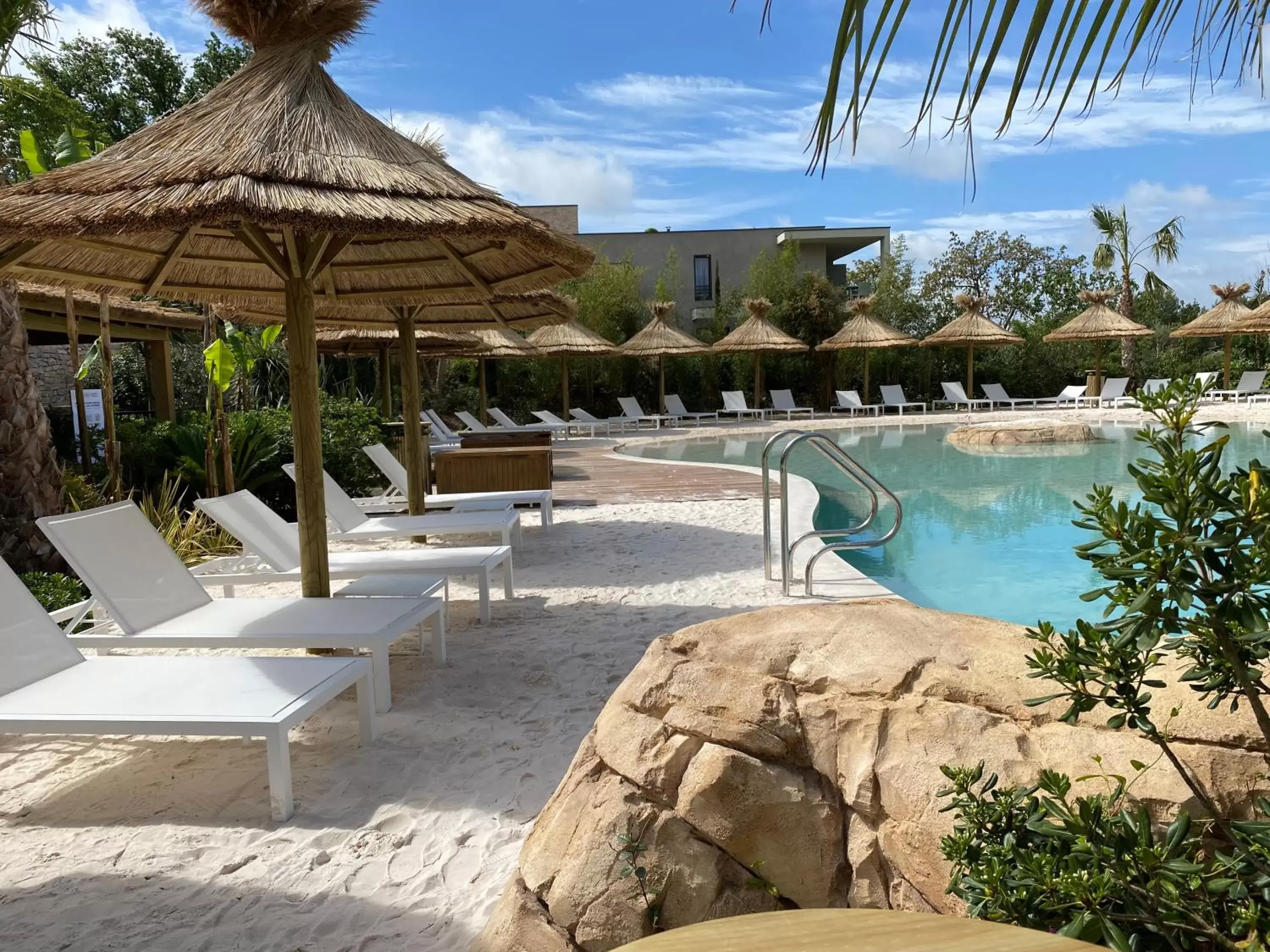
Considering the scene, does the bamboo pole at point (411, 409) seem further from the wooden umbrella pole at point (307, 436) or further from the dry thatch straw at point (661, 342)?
the dry thatch straw at point (661, 342)

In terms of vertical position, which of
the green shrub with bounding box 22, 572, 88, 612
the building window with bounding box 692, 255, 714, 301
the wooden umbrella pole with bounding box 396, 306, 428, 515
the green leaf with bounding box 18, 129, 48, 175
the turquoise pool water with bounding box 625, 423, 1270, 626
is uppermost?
the building window with bounding box 692, 255, 714, 301

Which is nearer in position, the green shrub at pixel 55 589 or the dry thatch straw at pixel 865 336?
the green shrub at pixel 55 589

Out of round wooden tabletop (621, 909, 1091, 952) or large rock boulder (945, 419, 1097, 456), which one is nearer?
round wooden tabletop (621, 909, 1091, 952)

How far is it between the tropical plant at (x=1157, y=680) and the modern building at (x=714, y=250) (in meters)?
32.4

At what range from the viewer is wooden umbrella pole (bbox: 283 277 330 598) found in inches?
191

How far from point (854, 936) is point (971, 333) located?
27702mm

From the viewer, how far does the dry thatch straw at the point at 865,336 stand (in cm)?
2577

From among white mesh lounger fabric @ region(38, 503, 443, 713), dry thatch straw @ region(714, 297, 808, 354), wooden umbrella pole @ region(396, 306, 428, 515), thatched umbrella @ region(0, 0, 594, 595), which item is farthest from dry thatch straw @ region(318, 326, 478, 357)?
dry thatch straw @ region(714, 297, 808, 354)

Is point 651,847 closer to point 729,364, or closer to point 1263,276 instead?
point 729,364

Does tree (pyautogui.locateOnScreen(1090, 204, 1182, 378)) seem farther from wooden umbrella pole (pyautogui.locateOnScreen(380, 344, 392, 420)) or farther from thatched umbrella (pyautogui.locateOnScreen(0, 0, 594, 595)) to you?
thatched umbrella (pyautogui.locateOnScreen(0, 0, 594, 595))

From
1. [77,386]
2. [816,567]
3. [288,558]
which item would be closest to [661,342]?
[77,386]

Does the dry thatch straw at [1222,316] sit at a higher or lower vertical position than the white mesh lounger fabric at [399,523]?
higher

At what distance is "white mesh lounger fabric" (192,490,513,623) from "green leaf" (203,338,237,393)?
2686 millimetres

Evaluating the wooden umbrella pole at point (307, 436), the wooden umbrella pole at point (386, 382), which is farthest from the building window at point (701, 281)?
the wooden umbrella pole at point (307, 436)
